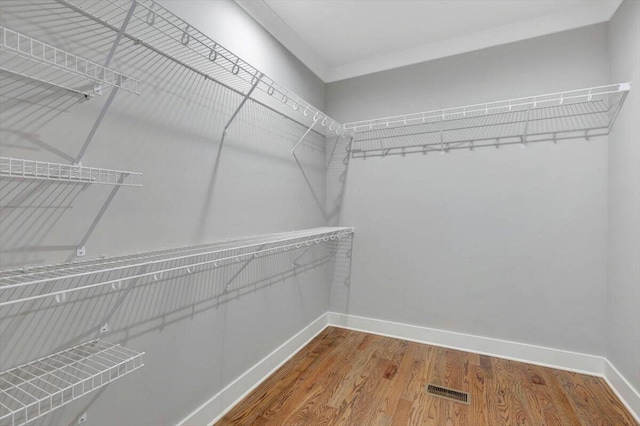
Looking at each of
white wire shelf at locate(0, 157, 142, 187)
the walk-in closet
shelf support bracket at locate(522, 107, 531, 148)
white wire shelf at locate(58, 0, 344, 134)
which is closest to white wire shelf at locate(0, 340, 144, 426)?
the walk-in closet

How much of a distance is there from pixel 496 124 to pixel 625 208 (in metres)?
0.98

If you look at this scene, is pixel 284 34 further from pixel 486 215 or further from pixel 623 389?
pixel 623 389

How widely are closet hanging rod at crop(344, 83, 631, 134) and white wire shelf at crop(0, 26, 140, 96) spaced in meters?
2.10

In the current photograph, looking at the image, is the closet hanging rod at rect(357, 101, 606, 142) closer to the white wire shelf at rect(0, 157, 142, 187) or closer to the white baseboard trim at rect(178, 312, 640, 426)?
the white baseboard trim at rect(178, 312, 640, 426)

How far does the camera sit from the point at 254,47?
6.64ft

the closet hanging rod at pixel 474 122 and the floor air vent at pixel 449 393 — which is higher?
the closet hanging rod at pixel 474 122

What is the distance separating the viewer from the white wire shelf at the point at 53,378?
925 millimetres

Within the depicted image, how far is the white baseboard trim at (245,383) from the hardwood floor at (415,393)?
4cm

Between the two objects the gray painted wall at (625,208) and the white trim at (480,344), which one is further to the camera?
the white trim at (480,344)

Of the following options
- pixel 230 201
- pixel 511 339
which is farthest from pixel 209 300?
pixel 511 339

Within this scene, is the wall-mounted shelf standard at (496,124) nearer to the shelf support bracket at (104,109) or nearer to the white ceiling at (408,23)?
the white ceiling at (408,23)

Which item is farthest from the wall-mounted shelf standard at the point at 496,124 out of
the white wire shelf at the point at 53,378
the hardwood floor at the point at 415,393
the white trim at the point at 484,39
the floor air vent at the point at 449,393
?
the white wire shelf at the point at 53,378

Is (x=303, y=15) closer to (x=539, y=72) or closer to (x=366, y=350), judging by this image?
(x=539, y=72)

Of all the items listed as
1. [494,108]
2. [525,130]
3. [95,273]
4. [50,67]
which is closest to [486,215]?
[525,130]
